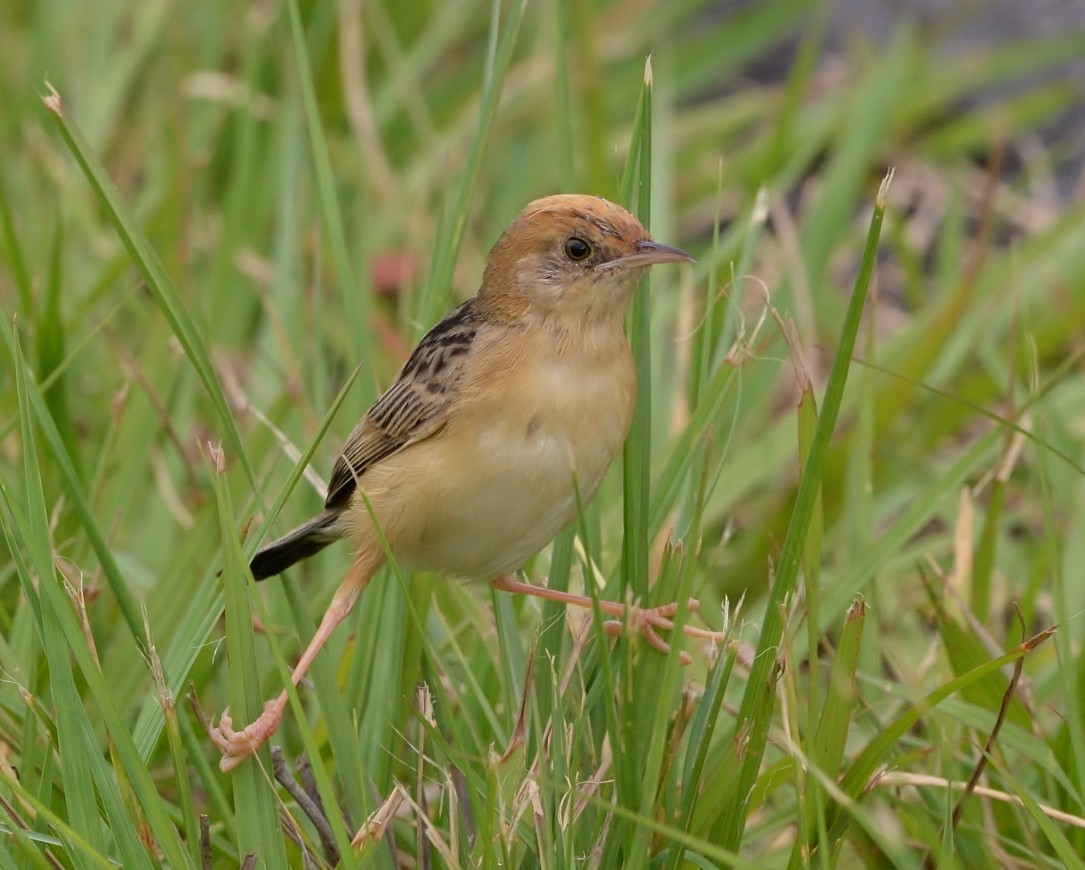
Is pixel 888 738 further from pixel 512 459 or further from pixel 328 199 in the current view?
pixel 328 199

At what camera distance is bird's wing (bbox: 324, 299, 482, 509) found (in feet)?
10.8

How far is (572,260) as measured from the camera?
3260 millimetres

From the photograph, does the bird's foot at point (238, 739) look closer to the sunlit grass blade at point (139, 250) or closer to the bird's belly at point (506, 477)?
the sunlit grass blade at point (139, 250)

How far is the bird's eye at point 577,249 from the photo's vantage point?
324 centimetres

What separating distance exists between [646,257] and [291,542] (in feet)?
3.31

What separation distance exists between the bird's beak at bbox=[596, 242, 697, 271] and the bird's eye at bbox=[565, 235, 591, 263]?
0.15ft

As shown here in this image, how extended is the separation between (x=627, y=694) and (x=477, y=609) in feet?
3.75

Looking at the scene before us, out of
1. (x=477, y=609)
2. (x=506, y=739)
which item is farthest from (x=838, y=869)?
(x=477, y=609)

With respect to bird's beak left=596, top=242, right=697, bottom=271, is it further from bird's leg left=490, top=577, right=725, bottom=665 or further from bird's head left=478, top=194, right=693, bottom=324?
bird's leg left=490, top=577, right=725, bottom=665

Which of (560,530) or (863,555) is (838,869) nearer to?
(863,555)

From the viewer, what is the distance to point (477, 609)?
358 cm

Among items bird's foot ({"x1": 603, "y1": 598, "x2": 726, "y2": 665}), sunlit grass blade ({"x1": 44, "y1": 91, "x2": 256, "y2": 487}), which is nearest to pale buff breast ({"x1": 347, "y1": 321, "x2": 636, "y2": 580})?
bird's foot ({"x1": 603, "y1": 598, "x2": 726, "y2": 665})

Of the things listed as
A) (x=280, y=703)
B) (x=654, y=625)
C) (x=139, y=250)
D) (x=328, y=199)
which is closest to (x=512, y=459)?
(x=654, y=625)

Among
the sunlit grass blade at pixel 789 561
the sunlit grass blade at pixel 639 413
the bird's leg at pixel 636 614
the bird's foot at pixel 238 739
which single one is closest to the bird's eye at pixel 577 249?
the sunlit grass blade at pixel 639 413
